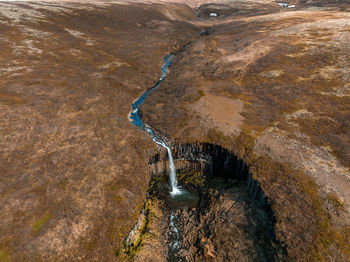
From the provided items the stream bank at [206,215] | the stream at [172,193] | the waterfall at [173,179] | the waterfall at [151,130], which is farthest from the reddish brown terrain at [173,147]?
the waterfall at [173,179]

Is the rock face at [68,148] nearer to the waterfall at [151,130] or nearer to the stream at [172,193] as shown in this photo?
the waterfall at [151,130]

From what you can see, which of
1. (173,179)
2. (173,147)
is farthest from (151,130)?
(173,179)

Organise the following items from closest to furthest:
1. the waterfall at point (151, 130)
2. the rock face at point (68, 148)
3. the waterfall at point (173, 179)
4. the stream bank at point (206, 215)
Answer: the rock face at point (68, 148) → the stream bank at point (206, 215) → the waterfall at point (173, 179) → the waterfall at point (151, 130)

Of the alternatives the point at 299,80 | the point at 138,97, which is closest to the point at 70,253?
the point at 138,97

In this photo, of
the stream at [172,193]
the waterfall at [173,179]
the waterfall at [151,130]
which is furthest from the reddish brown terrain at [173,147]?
the waterfall at [173,179]

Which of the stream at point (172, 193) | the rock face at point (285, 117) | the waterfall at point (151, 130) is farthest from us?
the waterfall at point (151, 130)

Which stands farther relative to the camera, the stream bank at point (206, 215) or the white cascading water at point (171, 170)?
the white cascading water at point (171, 170)

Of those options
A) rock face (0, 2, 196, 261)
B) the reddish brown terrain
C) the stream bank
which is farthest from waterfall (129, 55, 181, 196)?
rock face (0, 2, 196, 261)

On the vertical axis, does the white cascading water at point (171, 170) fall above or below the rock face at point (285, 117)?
below

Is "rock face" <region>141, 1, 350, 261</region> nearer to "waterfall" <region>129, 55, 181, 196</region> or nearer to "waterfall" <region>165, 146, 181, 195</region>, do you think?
"waterfall" <region>129, 55, 181, 196</region>

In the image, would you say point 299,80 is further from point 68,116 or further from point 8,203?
point 8,203
